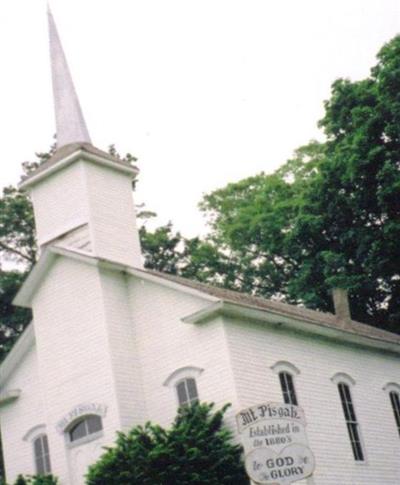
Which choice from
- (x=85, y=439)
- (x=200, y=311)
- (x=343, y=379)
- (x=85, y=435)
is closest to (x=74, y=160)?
(x=200, y=311)

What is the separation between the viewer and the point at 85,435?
74.1 ft

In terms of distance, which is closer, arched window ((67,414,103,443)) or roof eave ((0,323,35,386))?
arched window ((67,414,103,443))

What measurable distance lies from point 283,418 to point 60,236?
41.5 feet

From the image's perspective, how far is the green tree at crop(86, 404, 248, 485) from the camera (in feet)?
60.6

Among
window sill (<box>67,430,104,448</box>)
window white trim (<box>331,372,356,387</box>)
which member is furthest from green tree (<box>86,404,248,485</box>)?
window white trim (<box>331,372,356,387</box>)

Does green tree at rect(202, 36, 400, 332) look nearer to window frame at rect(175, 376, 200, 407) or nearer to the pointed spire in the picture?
the pointed spire

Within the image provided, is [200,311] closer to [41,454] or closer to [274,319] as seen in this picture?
[274,319]

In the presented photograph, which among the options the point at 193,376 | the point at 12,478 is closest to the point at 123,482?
the point at 193,376

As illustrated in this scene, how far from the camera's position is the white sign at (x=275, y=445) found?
1302 centimetres

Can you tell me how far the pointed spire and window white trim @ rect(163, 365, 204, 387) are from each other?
8.45m

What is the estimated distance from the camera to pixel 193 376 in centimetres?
2156

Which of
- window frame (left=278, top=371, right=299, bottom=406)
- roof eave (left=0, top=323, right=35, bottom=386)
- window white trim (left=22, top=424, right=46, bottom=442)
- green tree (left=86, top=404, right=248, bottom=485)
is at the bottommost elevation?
green tree (left=86, top=404, right=248, bottom=485)

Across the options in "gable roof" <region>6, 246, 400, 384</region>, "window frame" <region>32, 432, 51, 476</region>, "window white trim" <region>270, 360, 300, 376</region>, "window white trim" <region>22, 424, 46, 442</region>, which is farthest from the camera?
"window white trim" <region>22, 424, 46, 442</region>

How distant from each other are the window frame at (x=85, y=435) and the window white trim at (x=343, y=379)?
669 cm
